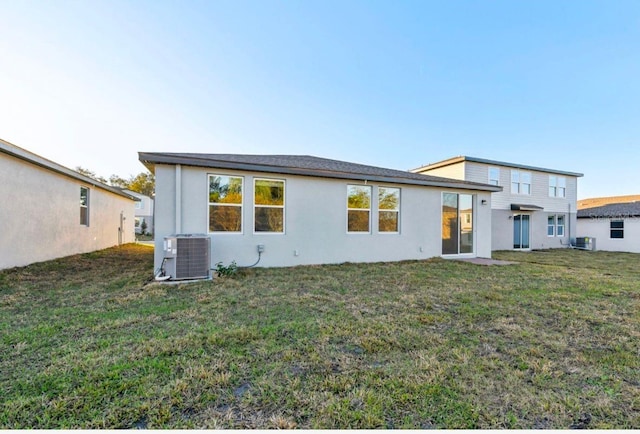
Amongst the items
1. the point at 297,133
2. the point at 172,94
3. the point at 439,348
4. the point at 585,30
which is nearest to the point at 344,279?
the point at 439,348

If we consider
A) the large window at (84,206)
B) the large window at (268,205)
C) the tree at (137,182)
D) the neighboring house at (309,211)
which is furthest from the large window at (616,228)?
the tree at (137,182)

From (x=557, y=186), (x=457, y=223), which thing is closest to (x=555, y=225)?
(x=557, y=186)

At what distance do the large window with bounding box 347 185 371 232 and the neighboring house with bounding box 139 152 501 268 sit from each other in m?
0.03

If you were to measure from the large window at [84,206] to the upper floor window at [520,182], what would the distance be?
20.3 metres

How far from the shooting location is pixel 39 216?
780cm

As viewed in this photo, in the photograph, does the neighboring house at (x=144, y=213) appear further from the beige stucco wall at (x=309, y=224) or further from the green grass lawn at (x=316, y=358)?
the green grass lawn at (x=316, y=358)

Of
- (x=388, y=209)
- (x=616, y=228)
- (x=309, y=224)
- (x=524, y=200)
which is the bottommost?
(x=616, y=228)

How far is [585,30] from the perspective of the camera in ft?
32.6

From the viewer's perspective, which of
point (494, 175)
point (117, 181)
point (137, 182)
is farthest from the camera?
point (117, 181)

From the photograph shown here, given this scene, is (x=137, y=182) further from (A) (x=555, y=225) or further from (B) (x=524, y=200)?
(A) (x=555, y=225)

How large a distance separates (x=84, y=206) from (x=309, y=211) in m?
9.24

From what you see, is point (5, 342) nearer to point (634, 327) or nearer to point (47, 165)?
point (634, 327)

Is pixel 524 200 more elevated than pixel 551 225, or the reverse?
pixel 524 200

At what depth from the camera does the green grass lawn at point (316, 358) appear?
1.76m
